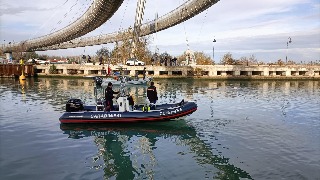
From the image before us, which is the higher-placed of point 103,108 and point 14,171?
point 103,108

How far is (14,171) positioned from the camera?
382 inches

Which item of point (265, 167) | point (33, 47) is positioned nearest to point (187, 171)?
point (265, 167)

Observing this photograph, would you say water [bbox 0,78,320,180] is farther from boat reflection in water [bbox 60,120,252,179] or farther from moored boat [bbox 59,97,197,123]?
moored boat [bbox 59,97,197,123]

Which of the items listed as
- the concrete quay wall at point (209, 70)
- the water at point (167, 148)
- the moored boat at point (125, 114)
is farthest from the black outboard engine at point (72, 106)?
the concrete quay wall at point (209, 70)

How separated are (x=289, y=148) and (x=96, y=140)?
31.4 feet

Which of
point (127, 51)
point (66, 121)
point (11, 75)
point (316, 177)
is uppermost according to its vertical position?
point (127, 51)

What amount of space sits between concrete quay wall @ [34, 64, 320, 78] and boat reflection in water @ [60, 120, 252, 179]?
4059 centimetres

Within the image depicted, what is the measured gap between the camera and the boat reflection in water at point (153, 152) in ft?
31.5

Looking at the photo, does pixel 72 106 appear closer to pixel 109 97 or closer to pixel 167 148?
pixel 109 97

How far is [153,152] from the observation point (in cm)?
1179

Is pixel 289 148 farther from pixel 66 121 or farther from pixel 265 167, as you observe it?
pixel 66 121

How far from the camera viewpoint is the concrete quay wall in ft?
187

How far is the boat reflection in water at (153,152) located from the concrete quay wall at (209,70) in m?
40.6

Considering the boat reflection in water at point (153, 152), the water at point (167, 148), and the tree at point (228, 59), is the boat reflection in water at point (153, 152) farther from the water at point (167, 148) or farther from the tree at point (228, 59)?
the tree at point (228, 59)
